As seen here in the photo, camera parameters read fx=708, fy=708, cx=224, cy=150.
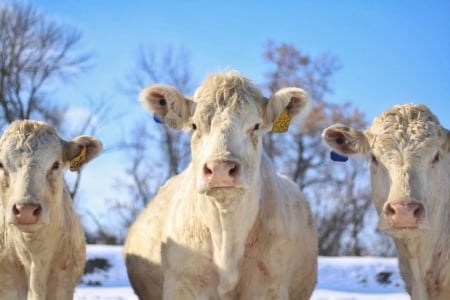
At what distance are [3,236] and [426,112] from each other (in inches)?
164

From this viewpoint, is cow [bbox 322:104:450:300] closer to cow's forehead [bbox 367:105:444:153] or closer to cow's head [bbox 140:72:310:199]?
cow's forehead [bbox 367:105:444:153]

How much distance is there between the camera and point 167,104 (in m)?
6.57

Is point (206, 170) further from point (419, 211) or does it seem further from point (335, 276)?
point (335, 276)

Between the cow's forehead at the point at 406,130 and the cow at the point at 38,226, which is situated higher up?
the cow's forehead at the point at 406,130

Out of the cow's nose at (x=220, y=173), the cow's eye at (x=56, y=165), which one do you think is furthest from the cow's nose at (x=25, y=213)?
the cow's nose at (x=220, y=173)

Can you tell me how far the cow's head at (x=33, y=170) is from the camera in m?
6.12

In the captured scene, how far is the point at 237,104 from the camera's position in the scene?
6043mm

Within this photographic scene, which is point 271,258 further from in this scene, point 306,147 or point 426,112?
point 306,147

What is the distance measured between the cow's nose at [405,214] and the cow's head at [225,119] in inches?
46.3

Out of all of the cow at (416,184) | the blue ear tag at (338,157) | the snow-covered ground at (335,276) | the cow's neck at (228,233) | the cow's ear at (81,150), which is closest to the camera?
the cow at (416,184)

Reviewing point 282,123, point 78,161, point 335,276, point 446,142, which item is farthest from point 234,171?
point 335,276

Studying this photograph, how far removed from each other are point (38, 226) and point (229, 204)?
68.3 inches

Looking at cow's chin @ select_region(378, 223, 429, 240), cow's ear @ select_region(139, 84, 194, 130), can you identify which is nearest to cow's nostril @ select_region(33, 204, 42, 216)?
cow's ear @ select_region(139, 84, 194, 130)

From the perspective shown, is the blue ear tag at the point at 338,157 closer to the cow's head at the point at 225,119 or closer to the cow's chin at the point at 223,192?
the cow's head at the point at 225,119
